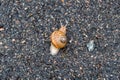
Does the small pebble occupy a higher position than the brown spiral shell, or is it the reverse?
the brown spiral shell

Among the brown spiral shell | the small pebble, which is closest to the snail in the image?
the brown spiral shell

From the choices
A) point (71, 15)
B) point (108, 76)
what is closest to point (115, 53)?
point (108, 76)

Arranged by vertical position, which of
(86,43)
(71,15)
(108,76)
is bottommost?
(108,76)

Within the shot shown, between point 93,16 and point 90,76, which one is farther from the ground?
point 93,16

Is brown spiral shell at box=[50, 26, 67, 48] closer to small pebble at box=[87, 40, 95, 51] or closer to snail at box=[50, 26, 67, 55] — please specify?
snail at box=[50, 26, 67, 55]

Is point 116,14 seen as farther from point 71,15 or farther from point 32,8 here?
point 32,8

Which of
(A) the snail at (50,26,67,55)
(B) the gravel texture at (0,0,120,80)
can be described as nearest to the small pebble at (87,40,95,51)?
(B) the gravel texture at (0,0,120,80)

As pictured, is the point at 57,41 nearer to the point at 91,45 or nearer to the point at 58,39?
the point at 58,39

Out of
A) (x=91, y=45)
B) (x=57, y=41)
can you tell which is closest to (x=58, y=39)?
(x=57, y=41)
